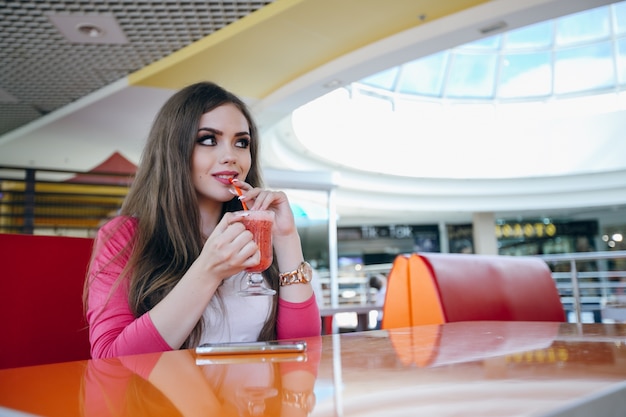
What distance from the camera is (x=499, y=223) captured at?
1761 centimetres

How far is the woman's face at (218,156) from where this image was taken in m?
1.47

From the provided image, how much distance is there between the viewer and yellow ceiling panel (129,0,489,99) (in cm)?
469

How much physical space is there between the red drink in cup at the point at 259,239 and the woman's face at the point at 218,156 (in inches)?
12.7

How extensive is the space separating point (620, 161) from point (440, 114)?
399cm

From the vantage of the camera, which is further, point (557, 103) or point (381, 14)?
point (557, 103)

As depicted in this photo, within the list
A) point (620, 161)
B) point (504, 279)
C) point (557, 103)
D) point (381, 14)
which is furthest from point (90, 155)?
point (620, 161)

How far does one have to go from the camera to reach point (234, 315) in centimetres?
134

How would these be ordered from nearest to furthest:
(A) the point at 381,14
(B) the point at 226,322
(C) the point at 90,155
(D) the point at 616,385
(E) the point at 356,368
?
(D) the point at 616,385, (E) the point at 356,368, (B) the point at 226,322, (A) the point at 381,14, (C) the point at 90,155

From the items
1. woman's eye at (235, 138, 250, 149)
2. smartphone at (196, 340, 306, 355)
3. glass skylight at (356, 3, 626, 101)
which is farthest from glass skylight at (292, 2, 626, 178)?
smartphone at (196, 340, 306, 355)

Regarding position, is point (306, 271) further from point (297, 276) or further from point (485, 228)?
point (485, 228)

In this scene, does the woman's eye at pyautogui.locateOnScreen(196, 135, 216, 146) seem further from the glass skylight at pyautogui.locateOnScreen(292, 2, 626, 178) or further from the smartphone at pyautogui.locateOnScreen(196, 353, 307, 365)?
the glass skylight at pyautogui.locateOnScreen(292, 2, 626, 178)

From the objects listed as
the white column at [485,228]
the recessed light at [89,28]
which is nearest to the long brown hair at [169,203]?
the recessed light at [89,28]

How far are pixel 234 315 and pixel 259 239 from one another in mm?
273

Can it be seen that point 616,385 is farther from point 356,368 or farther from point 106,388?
point 106,388
